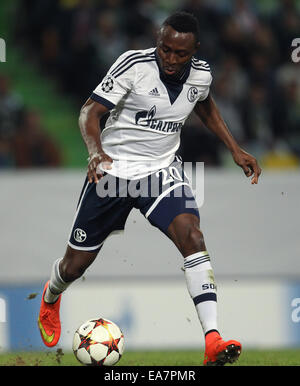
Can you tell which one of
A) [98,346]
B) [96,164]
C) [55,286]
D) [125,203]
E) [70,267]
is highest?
[96,164]

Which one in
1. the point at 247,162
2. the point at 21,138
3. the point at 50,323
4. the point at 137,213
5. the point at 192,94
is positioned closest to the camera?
the point at 192,94

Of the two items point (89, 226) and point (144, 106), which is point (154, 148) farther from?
point (89, 226)

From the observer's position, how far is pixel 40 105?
1084 cm

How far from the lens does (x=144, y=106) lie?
549cm

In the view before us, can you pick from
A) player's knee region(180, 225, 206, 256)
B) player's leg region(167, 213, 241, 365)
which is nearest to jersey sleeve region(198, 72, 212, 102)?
player's leg region(167, 213, 241, 365)

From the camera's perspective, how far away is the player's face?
17.1 feet

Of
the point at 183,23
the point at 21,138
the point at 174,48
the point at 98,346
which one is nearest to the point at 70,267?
the point at 98,346

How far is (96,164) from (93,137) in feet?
1.13

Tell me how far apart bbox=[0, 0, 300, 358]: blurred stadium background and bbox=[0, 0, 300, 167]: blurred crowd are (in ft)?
0.05

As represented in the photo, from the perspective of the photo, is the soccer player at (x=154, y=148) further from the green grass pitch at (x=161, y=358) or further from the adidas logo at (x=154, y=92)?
the green grass pitch at (x=161, y=358)

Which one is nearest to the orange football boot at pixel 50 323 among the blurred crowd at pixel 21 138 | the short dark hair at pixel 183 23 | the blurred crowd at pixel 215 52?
the short dark hair at pixel 183 23

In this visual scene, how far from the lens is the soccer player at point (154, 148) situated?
5230 mm

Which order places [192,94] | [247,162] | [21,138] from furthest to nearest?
1. [21,138]
2. [247,162]
3. [192,94]

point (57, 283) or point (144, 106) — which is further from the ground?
point (144, 106)
